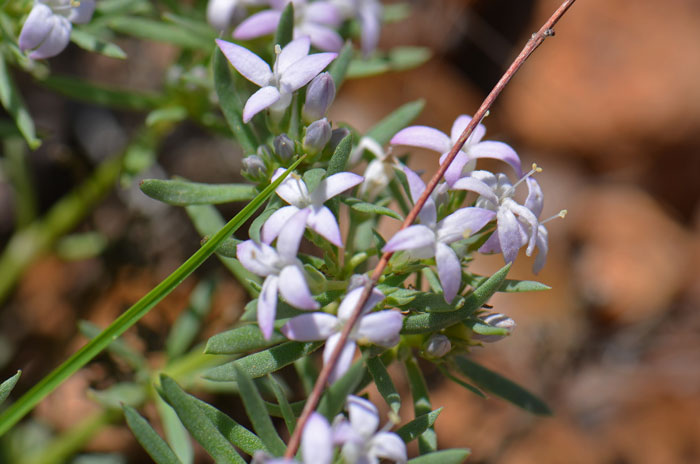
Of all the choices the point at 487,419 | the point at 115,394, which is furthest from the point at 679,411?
the point at 115,394

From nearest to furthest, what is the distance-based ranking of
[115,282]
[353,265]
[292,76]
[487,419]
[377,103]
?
[292,76] < [353,265] < [115,282] < [487,419] < [377,103]

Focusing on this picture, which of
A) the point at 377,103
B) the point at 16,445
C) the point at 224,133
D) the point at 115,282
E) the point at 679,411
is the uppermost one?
the point at 224,133

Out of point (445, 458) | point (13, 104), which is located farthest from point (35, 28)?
point (445, 458)

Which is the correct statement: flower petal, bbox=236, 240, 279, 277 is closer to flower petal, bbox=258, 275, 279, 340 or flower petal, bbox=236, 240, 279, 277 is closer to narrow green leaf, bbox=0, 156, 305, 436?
flower petal, bbox=258, 275, 279, 340

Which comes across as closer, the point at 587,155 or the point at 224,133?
the point at 224,133

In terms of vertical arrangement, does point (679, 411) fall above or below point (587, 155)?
below

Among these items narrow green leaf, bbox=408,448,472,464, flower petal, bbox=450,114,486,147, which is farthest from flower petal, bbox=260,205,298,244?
narrow green leaf, bbox=408,448,472,464

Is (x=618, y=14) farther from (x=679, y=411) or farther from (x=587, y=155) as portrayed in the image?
(x=679, y=411)

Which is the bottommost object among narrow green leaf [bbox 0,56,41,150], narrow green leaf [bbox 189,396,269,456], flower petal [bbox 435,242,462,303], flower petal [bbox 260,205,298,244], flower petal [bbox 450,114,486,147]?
narrow green leaf [bbox 189,396,269,456]
